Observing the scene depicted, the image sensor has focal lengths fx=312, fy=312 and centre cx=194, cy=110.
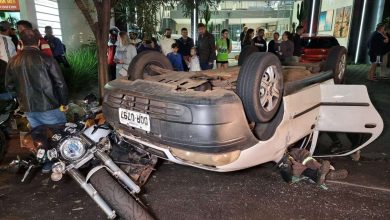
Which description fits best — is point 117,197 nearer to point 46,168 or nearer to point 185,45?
point 46,168

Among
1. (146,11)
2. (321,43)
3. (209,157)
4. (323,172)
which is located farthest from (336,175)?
(321,43)

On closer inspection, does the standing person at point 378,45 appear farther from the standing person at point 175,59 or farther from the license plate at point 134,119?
the license plate at point 134,119

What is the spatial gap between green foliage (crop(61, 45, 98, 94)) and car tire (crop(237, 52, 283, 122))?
6413 mm

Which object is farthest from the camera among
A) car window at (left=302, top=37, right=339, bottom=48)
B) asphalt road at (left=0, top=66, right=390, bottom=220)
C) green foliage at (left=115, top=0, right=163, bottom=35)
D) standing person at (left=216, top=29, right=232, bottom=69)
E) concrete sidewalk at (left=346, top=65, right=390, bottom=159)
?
car window at (left=302, top=37, right=339, bottom=48)

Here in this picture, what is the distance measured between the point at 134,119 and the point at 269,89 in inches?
44.8

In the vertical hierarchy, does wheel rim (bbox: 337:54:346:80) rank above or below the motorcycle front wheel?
above

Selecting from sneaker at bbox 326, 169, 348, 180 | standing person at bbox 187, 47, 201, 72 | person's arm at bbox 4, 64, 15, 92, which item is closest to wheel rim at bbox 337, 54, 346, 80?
sneaker at bbox 326, 169, 348, 180

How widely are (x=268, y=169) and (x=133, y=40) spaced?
5087mm

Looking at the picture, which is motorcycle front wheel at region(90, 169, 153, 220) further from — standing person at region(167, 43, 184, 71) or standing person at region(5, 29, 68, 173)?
standing person at region(167, 43, 184, 71)

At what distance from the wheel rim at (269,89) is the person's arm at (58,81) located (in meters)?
2.51

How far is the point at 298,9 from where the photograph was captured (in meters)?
17.9

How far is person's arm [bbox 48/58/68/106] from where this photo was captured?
12.1ft

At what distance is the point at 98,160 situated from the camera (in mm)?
2887

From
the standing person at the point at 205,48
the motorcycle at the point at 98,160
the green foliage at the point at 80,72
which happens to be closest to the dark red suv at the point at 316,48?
the standing person at the point at 205,48
